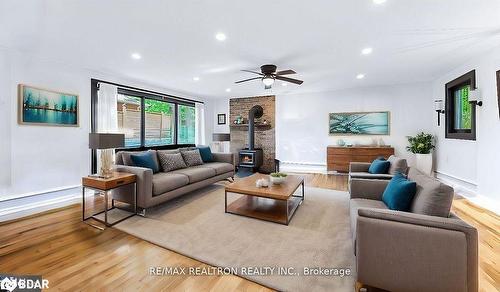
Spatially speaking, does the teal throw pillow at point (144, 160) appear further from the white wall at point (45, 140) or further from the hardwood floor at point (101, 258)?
the white wall at point (45, 140)

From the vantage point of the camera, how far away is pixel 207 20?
95.7 inches

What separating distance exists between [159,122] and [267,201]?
3.99 metres

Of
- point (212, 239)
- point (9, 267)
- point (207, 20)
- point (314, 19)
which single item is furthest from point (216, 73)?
point (9, 267)

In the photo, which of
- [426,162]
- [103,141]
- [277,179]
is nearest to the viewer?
[103,141]

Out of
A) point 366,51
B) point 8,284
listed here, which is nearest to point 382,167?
point 366,51

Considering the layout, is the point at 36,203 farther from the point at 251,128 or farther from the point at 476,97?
the point at 476,97

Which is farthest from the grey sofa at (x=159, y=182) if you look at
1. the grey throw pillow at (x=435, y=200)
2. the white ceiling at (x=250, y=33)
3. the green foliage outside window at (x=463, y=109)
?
the green foliage outside window at (x=463, y=109)

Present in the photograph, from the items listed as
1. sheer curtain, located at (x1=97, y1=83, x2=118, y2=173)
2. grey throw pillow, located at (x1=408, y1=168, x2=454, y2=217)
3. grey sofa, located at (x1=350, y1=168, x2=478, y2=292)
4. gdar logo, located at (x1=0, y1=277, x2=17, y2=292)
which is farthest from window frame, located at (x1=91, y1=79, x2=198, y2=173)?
grey throw pillow, located at (x1=408, y1=168, x2=454, y2=217)

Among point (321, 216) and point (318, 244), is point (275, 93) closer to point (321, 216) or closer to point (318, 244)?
point (321, 216)

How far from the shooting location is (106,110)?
4.43 meters

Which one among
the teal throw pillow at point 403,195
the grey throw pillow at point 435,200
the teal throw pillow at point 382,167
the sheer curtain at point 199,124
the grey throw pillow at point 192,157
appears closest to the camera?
the grey throw pillow at point 435,200

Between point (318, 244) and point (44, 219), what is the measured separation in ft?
12.1

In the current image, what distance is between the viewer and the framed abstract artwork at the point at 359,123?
5941mm

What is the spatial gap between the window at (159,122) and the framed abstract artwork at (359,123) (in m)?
4.75
